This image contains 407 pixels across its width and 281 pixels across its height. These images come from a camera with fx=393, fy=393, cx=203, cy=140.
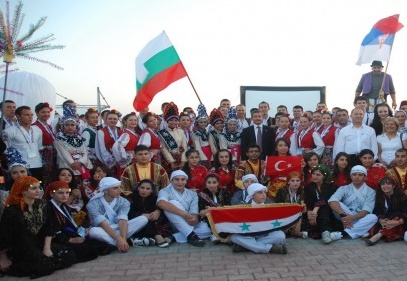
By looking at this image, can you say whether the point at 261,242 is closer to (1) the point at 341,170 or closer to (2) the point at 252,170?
(2) the point at 252,170

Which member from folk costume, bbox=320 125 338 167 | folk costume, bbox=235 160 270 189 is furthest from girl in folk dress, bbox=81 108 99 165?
folk costume, bbox=320 125 338 167

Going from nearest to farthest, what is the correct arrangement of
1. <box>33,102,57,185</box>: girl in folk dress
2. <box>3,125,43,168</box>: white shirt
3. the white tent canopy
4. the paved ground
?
1. the paved ground
2. <box>3,125,43,168</box>: white shirt
3. <box>33,102,57,185</box>: girl in folk dress
4. the white tent canopy

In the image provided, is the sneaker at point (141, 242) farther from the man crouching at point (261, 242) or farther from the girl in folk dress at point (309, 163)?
the girl in folk dress at point (309, 163)

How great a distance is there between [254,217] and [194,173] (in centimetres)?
170

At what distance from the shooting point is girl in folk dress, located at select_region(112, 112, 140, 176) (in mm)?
6375

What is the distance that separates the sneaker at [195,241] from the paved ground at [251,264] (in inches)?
3.9

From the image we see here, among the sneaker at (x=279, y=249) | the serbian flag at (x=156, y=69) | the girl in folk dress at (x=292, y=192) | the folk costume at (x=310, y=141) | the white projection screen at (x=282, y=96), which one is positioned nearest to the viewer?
the sneaker at (x=279, y=249)

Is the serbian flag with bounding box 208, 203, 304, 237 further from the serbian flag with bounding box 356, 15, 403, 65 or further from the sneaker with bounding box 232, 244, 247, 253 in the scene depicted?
Result: the serbian flag with bounding box 356, 15, 403, 65

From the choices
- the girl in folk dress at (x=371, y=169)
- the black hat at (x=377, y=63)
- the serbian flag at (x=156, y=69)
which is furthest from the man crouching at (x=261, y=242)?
the black hat at (x=377, y=63)

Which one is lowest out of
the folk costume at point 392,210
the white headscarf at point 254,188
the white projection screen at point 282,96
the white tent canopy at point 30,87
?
the folk costume at point 392,210

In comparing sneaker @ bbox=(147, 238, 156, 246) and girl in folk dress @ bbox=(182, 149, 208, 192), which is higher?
girl in folk dress @ bbox=(182, 149, 208, 192)

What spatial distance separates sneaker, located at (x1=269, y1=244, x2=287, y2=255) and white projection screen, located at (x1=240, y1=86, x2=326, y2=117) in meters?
7.10

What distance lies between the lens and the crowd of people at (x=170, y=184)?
457cm

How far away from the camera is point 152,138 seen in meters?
6.70
